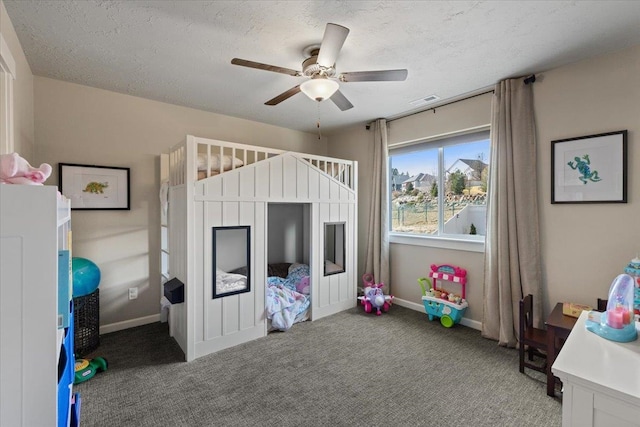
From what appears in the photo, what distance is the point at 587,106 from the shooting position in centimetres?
244

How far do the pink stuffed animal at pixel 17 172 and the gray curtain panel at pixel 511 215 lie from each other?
3.38 meters

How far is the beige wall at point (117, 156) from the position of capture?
9.40 ft

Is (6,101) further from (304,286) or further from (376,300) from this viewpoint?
(376,300)

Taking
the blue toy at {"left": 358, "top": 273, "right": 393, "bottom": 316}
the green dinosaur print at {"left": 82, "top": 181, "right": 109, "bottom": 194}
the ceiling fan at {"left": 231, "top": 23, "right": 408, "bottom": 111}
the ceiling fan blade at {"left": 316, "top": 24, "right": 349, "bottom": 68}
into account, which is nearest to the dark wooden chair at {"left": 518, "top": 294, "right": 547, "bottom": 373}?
the blue toy at {"left": 358, "top": 273, "right": 393, "bottom": 316}

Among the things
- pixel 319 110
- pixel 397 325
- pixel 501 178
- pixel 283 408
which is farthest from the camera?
pixel 319 110

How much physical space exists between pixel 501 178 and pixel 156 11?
3.20 meters

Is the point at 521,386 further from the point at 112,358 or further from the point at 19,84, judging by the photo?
the point at 19,84

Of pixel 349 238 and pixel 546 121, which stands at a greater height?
pixel 546 121

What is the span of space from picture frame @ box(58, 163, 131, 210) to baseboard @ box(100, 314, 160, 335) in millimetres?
1287

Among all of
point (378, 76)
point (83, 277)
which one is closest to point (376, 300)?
A: point (378, 76)

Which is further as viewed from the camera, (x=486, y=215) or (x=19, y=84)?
(x=486, y=215)

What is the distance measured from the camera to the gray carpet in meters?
1.87

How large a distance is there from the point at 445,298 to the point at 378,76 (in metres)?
2.59

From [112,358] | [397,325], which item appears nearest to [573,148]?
[397,325]
